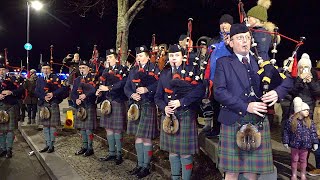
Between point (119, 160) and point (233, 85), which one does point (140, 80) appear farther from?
point (233, 85)

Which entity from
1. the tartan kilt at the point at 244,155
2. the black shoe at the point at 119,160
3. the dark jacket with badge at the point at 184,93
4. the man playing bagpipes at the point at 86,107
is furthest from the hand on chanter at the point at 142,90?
the tartan kilt at the point at 244,155

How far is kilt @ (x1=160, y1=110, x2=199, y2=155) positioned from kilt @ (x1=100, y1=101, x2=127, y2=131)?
1765 millimetres

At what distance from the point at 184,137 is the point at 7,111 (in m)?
4.19

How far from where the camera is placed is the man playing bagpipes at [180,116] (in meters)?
4.25

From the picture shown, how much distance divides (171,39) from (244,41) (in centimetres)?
1853

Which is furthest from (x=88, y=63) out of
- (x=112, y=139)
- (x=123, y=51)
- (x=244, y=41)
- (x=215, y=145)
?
(x=244, y=41)

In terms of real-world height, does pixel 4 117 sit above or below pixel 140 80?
below

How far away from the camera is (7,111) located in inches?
274

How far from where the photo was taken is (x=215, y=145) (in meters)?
4.38

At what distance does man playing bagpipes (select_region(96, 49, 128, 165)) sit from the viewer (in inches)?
236

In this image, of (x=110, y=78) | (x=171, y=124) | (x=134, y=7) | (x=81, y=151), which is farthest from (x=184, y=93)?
(x=134, y=7)

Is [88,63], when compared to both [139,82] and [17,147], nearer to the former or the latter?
[139,82]

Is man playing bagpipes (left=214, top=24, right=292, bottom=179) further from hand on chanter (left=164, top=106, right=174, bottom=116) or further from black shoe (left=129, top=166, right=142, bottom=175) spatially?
black shoe (left=129, top=166, right=142, bottom=175)

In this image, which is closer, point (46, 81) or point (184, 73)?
point (184, 73)
